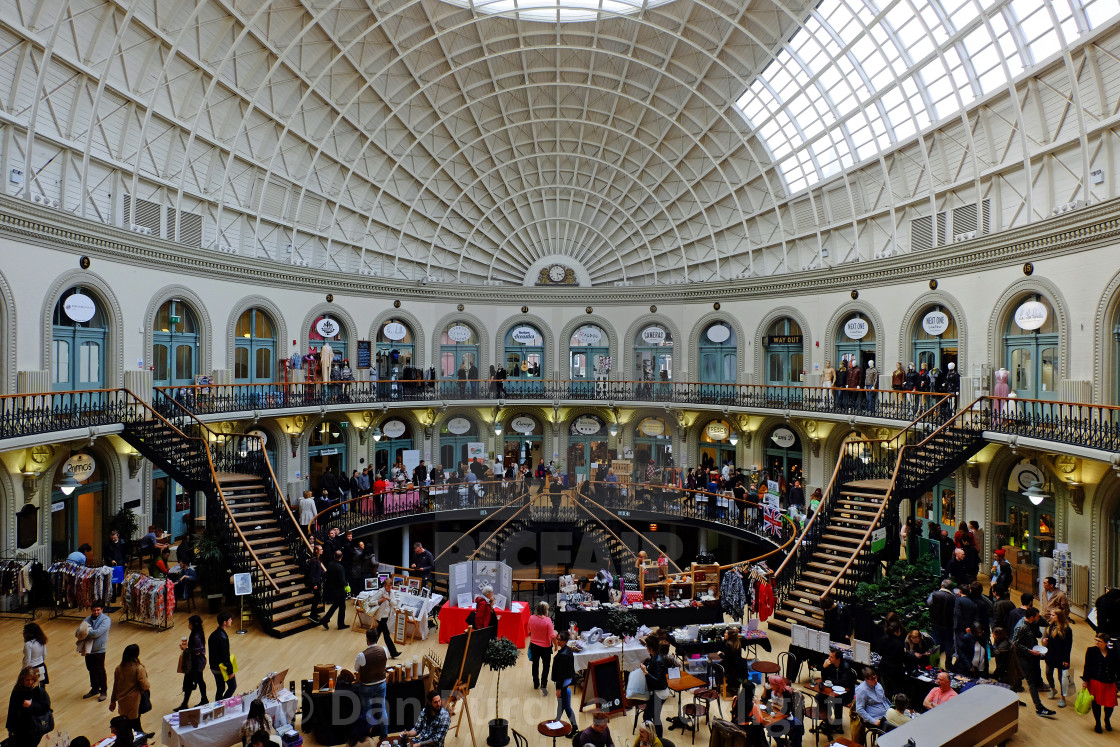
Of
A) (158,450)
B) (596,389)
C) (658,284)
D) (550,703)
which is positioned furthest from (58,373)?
(658,284)

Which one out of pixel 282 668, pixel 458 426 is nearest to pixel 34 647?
pixel 282 668

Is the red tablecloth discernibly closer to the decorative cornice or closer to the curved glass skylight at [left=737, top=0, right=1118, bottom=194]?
the decorative cornice

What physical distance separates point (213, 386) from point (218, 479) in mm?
5278

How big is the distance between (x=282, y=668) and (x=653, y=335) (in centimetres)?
2290

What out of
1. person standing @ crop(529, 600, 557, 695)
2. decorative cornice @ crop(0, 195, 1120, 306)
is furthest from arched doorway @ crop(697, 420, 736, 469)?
person standing @ crop(529, 600, 557, 695)

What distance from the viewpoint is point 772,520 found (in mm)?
20797

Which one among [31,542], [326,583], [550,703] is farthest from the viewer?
[31,542]

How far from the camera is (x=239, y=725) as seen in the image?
30.2 feet

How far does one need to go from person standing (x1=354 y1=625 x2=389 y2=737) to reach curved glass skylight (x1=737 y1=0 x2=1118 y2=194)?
19.1 metres

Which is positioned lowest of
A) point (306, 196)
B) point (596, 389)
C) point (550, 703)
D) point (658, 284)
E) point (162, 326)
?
point (550, 703)

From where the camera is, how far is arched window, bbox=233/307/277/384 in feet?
78.7

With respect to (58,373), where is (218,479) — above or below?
below

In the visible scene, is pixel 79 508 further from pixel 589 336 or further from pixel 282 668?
pixel 589 336

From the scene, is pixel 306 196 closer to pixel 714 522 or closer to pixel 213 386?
pixel 213 386
